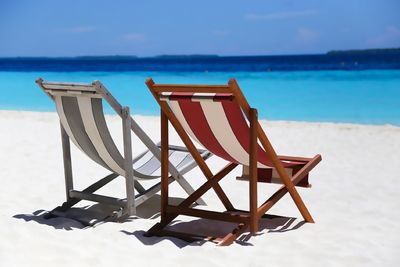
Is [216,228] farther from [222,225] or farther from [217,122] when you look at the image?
[217,122]

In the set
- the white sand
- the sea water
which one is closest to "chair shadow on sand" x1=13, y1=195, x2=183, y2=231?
the white sand

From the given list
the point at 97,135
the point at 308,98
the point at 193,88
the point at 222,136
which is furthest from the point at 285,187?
the point at 308,98

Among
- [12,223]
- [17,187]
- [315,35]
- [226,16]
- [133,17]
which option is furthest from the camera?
[133,17]

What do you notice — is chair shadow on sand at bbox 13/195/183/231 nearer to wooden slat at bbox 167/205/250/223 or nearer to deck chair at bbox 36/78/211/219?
deck chair at bbox 36/78/211/219

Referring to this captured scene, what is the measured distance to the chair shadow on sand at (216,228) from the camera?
280cm

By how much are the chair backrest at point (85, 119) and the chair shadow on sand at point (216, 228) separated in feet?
1.44

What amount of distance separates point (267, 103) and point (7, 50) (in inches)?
2286

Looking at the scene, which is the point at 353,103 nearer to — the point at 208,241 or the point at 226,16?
the point at 208,241

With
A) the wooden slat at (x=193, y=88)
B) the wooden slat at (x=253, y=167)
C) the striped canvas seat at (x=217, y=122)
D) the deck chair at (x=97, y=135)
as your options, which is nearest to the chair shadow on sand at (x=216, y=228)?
the wooden slat at (x=253, y=167)

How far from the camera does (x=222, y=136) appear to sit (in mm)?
2682

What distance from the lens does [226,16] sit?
60.0 metres

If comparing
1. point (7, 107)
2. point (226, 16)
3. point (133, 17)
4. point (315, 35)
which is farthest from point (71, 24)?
point (7, 107)

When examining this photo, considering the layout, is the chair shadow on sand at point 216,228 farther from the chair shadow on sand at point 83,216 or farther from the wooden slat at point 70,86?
the wooden slat at point 70,86

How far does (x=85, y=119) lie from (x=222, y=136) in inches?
30.3
